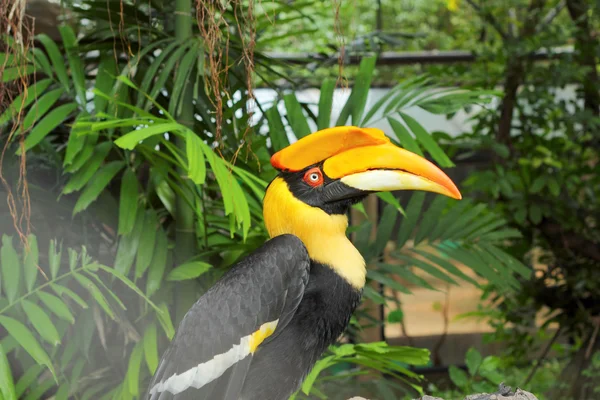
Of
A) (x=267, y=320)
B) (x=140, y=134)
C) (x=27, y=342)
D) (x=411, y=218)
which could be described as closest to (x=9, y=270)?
(x=27, y=342)

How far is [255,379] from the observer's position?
1064mm

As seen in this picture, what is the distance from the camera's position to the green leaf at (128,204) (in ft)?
4.03

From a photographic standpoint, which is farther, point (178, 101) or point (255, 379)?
point (178, 101)

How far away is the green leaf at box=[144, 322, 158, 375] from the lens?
126 cm

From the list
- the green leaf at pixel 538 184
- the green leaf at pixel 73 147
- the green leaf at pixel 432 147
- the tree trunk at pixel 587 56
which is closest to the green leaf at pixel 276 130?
the green leaf at pixel 432 147

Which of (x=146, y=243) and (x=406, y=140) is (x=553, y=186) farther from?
(x=146, y=243)

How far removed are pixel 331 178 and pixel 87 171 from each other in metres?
0.47

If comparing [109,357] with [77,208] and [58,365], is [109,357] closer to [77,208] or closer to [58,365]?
[58,365]

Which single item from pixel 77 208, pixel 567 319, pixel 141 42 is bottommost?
pixel 567 319


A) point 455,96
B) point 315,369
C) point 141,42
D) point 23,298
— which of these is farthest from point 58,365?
point 455,96

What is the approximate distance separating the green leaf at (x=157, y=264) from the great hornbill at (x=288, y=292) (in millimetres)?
226

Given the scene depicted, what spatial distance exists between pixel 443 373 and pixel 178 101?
1.97 metres

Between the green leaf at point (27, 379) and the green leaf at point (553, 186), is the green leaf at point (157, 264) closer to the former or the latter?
the green leaf at point (27, 379)

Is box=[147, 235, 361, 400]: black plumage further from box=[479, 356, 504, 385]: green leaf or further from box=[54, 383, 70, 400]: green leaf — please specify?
box=[479, 356, 504, 385]: green leaf
